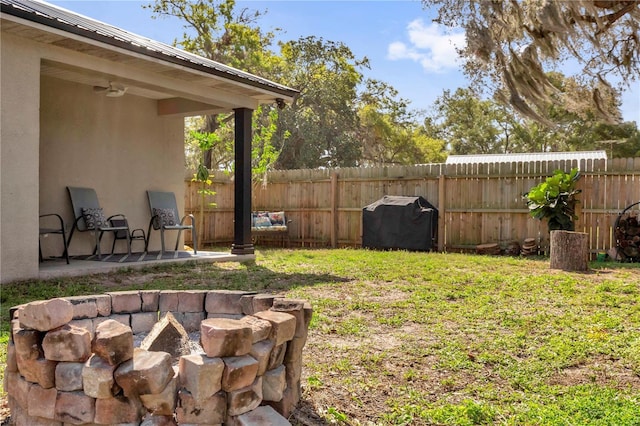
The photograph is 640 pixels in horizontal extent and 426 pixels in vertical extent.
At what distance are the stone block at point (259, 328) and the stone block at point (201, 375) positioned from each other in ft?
0.70

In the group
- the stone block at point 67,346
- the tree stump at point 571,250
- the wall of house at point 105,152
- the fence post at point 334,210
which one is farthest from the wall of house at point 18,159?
the fence post at point 334,210

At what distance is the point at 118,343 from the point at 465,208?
29.8 feet

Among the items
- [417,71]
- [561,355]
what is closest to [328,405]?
[561,355]

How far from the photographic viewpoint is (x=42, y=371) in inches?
72.4

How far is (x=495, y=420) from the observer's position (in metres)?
2.26

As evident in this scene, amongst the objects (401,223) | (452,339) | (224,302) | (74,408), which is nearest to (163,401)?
(74,408)

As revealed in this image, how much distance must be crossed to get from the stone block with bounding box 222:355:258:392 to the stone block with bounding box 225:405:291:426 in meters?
0.11

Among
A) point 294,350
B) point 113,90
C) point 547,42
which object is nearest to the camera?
point 294,350

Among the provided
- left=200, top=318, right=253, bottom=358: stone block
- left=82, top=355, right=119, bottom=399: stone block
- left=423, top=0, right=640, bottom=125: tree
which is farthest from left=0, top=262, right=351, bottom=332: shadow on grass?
left=423, top=0, right=640, bottom=125: tree

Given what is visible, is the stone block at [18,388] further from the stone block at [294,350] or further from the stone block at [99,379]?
the stone block at [294,350]

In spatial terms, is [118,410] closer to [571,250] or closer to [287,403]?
[287,403]

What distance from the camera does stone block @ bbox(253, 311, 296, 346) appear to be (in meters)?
2.08

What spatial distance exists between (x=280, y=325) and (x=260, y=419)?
1.17ft

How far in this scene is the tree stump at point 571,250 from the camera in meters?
7.07
